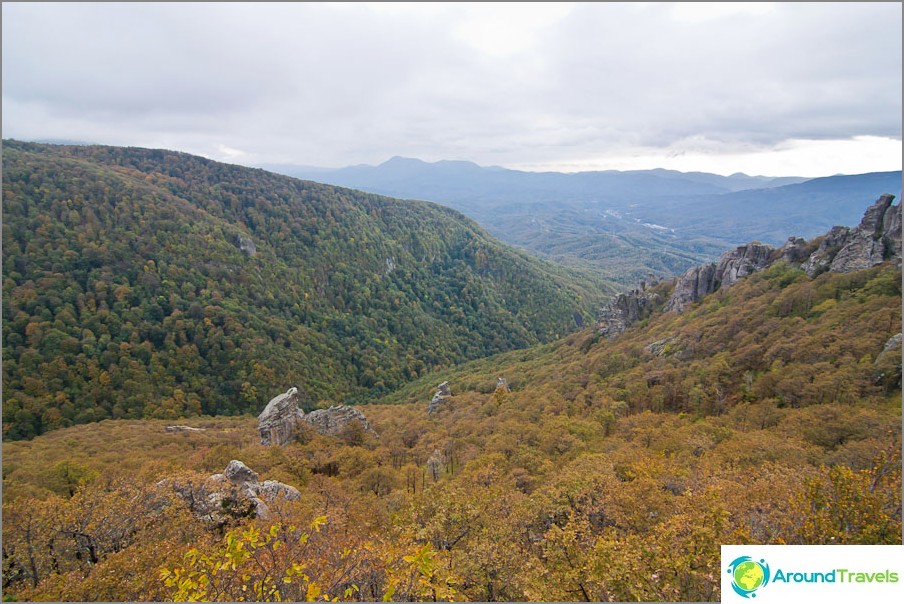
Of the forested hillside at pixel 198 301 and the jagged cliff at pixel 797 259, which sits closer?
the jagged cliff at pixel 797 259

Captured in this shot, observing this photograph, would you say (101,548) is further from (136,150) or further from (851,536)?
(136,150)

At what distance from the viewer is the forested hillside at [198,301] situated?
88.8 m

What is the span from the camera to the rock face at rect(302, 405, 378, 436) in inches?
2067

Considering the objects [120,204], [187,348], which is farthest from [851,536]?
[120,204]

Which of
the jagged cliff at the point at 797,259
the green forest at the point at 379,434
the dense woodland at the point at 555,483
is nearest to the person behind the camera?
the dense woodland at the point at 555,483

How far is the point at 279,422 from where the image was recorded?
50938mm

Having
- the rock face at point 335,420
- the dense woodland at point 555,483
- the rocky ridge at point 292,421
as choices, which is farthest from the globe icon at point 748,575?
the rock face at point 335,420

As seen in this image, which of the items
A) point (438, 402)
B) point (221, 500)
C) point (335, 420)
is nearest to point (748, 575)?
point (221, 500)

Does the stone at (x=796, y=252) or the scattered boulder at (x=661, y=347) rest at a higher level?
the stone at (x=796, y=252)

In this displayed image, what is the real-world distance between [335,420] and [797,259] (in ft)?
254

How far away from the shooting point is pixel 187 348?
102875 millimetres

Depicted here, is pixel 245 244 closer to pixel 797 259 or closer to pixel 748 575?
pixel 797 259

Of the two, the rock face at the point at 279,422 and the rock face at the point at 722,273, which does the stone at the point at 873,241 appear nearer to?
the rock face at the point at 722,273

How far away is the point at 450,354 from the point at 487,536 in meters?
136
